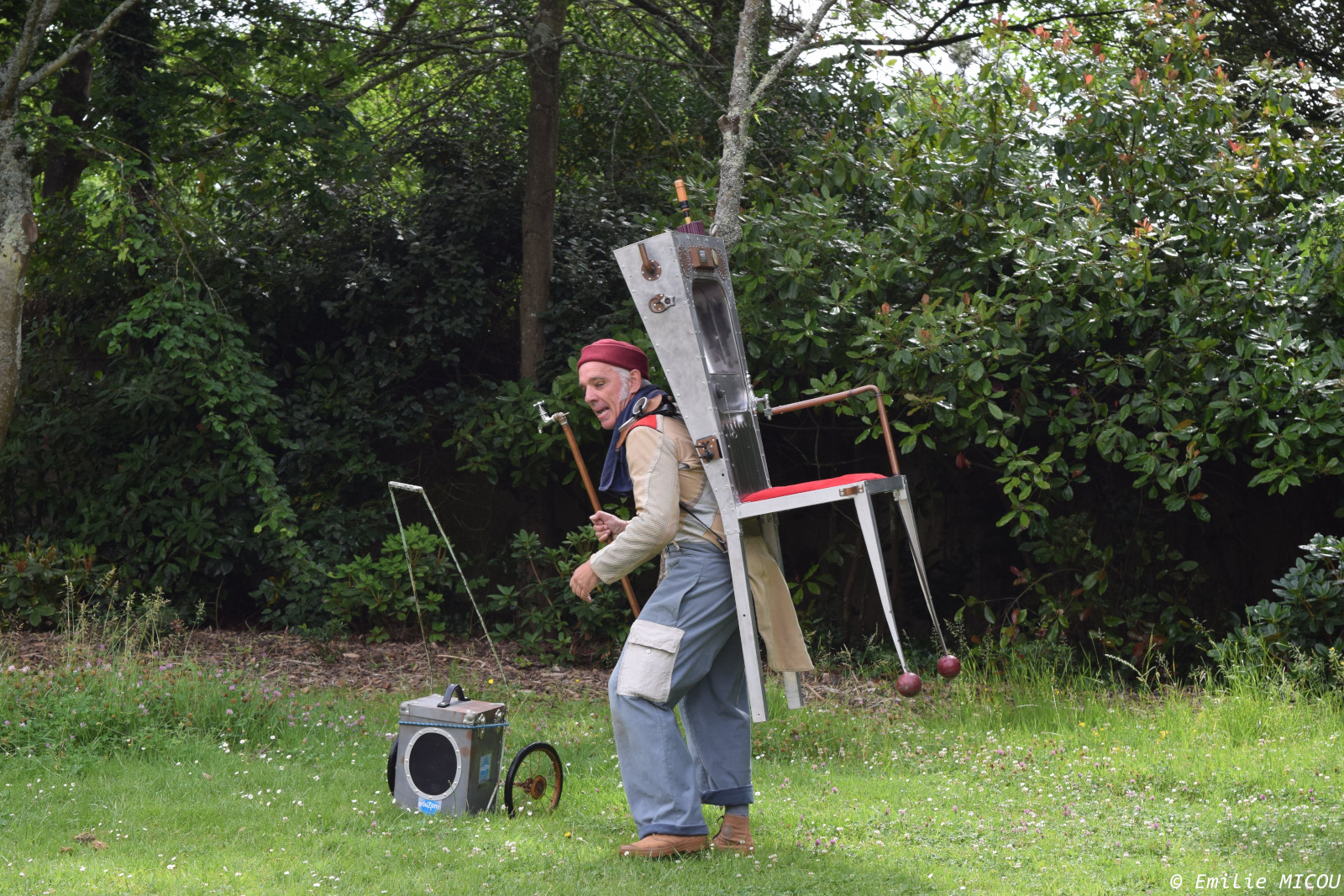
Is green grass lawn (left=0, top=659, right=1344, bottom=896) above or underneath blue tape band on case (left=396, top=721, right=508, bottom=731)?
underneath

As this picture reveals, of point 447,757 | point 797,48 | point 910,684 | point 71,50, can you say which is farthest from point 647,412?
point 71,50

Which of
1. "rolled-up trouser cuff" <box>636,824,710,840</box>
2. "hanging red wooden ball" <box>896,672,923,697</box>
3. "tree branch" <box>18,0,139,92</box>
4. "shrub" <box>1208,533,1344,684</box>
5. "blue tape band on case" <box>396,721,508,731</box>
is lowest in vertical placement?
"shrub" <box>1208,533,1344,684</box>

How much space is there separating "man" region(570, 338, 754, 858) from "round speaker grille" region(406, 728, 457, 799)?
2.95 ft

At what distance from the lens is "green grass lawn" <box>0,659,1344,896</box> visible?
383cm

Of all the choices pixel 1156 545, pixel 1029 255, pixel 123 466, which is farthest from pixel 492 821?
pixel 123 466

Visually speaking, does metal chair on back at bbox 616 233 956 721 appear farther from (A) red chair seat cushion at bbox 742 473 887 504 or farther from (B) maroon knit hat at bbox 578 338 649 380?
(B) maroon knit hat at bbox 578 338 649 380

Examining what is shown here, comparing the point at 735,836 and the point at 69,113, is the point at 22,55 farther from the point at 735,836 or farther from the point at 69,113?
the point at 735,836

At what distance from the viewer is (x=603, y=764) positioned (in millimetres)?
5391

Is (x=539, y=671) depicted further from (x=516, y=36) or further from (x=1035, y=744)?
(x=516, y=36)

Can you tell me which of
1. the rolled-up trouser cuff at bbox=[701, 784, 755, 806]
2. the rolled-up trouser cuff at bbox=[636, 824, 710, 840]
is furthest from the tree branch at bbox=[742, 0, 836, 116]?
the rolled-up trouser cuff at bbox=[636, 824, 710, 840]

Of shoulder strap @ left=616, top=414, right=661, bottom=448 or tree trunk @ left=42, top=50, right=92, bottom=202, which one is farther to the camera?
tree trunk @ left=42, top=50, right=92, bottom=202

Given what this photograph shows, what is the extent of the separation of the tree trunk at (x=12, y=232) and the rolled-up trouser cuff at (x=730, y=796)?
5.11 meters

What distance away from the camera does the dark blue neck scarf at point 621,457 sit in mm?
4129

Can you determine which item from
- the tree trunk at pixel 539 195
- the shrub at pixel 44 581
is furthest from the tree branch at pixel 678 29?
the shrub at pixel 44 581
